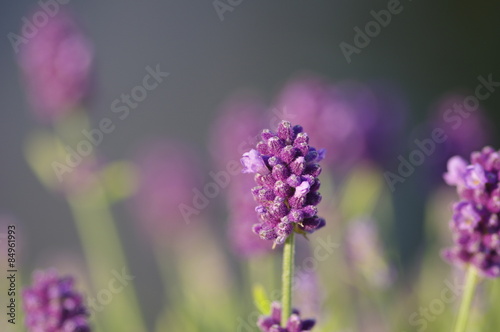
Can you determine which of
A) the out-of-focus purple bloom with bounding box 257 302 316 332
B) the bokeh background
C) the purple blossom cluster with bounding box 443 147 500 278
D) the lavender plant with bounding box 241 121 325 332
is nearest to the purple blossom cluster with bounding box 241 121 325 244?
the lavender plant with bounding box 241 121 325 332

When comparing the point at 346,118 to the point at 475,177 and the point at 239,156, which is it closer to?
the point at 239,156

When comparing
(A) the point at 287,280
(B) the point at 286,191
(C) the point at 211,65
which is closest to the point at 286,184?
(B) the point at 286,191

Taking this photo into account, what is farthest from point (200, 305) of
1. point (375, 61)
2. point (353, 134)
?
point (375, 61)

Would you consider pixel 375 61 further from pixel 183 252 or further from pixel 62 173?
pixel 62 173

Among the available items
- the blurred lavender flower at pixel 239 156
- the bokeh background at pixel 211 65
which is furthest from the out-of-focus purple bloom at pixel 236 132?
the bokeh background at pixel 211 65

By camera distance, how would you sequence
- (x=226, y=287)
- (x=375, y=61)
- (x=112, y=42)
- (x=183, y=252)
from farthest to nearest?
(x=375, y=61) < (x=112, y=42) < (x=183, y=252) < (x=226, y=287)
